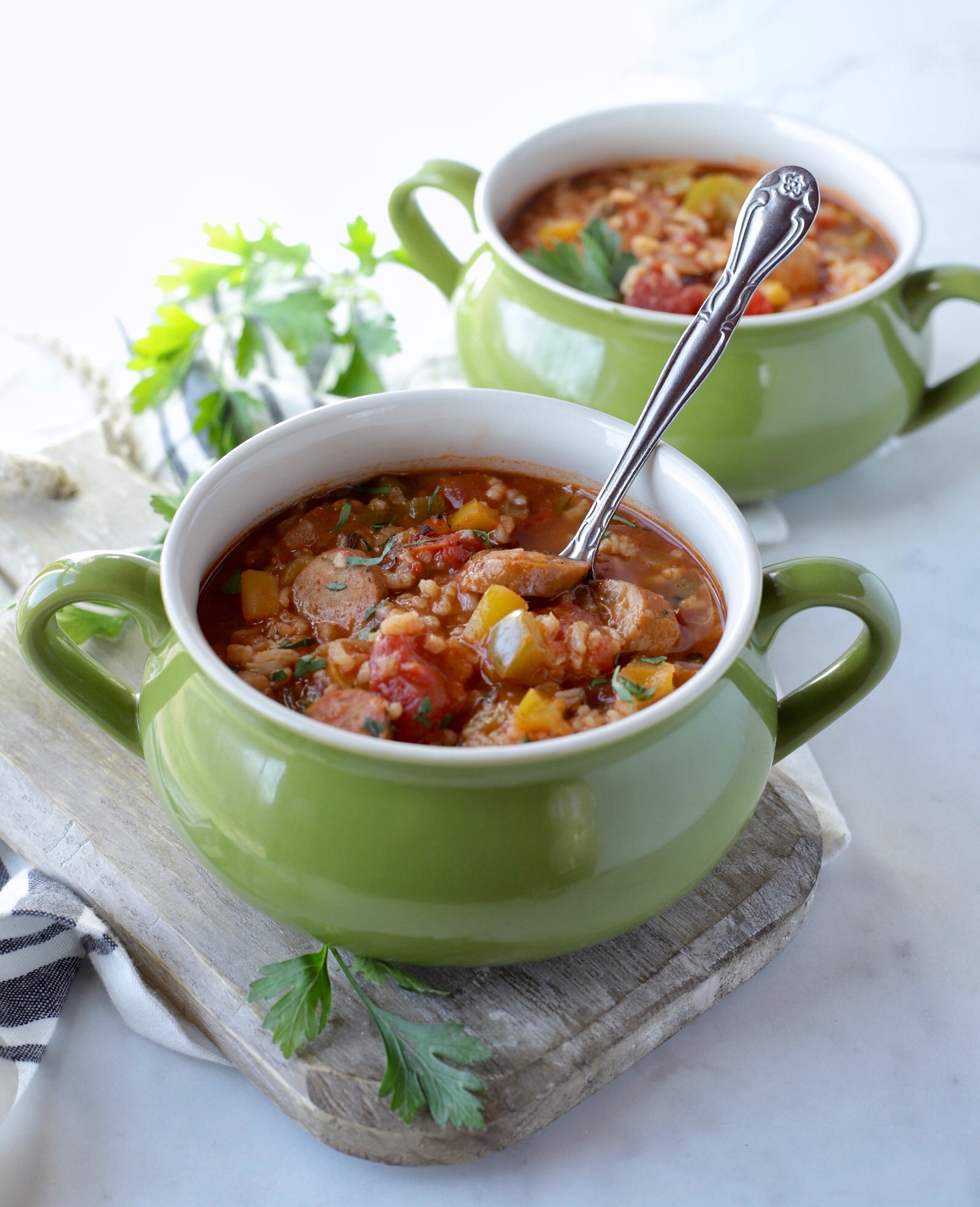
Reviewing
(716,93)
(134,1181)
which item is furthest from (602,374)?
(716,93)

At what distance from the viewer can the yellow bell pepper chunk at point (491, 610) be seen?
2.08 m

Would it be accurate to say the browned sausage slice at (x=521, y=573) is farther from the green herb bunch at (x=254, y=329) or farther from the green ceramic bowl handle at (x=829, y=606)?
the green herb bunch at (x=254, y=329)

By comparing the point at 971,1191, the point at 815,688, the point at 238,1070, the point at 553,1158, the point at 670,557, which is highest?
the point at 670,557

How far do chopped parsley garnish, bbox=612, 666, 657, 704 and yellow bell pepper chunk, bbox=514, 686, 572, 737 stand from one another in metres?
0.10

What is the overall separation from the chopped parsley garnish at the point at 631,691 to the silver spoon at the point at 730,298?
1.02ft

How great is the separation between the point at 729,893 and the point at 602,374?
1.25 meters

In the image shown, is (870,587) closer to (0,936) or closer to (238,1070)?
(238,1070)

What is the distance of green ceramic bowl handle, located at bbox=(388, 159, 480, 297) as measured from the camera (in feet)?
10.9

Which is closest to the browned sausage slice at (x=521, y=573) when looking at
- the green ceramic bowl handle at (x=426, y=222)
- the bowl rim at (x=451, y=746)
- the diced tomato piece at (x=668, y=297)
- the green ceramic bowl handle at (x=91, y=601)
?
the bowl rim at (x=451, y=746)

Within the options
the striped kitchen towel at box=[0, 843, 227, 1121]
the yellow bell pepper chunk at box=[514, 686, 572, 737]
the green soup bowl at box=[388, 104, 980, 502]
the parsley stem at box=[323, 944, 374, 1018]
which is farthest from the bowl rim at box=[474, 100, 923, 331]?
the striped kitchen towel at box=[0, 843, 227, 1121]

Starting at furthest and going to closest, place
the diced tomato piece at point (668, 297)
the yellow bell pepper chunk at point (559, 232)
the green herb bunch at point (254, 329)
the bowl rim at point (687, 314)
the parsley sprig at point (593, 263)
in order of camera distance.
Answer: the yellow bell pepper chunk at point (559, 232) < the green herb bunch at point (254, 329) < the parsley sprig at point (593, 263) < the diced tomato piece at point (668, 297) < the bowl rim at point (687, 314)

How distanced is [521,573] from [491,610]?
0.37ft

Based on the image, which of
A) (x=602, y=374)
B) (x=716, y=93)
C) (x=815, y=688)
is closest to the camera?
(x=815, y=688)

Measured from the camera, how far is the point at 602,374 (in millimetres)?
2963
